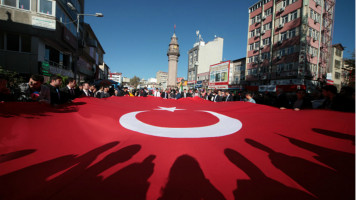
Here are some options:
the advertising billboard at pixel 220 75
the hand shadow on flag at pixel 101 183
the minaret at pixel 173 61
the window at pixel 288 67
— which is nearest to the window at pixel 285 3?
the window at pixel 288 67

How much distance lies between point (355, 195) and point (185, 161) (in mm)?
1518

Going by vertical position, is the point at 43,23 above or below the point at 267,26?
below

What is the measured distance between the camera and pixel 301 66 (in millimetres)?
26719

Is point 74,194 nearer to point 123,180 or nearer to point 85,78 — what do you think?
point 123,180

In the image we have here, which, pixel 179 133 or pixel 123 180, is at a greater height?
pixel 179 133

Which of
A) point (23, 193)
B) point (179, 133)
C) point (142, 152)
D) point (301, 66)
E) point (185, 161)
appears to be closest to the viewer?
point (23, 193)

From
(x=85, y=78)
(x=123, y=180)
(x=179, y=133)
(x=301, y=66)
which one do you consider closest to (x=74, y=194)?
(x=123, y=180)

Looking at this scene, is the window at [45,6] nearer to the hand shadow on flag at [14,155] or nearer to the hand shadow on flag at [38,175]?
the hand shadow on flag at [14,155]

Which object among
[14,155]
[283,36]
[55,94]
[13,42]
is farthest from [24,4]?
[283,36]

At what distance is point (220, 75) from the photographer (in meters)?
39.8

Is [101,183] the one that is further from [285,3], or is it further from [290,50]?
[285,3]

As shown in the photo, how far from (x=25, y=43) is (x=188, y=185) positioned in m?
20.6

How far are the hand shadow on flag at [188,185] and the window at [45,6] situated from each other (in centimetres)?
2039

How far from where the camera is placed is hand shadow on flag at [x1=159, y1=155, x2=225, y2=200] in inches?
54.5
